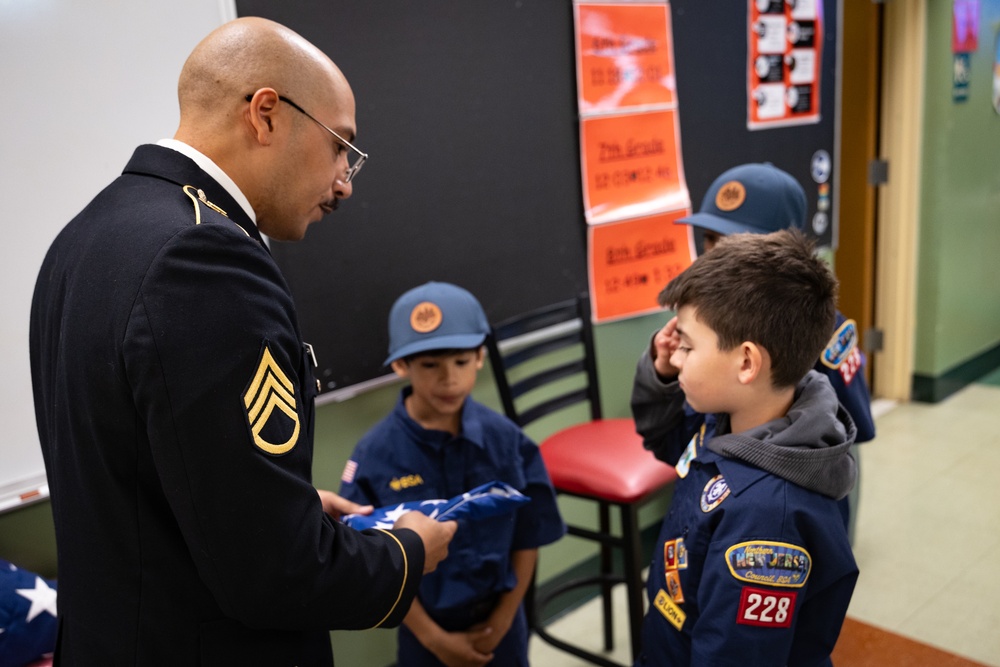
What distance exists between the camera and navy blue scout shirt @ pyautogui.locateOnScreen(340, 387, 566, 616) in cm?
178

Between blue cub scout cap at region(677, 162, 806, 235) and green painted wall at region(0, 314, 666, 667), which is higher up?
blue cub scout cap at region(677, 162, 806, 235)

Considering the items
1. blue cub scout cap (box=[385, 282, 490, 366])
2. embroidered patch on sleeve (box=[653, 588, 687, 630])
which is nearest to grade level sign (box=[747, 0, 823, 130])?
blue cub scout cap (box=[385, 282, 490, 366])

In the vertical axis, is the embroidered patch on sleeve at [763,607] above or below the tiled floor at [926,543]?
above


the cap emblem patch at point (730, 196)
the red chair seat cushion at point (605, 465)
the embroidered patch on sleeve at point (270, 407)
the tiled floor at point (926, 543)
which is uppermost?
the cap emblem patch at point (730, 196)

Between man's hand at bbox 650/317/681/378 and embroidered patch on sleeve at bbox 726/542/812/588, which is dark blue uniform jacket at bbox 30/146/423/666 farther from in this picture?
man's hand at bbox 650/317/681/378

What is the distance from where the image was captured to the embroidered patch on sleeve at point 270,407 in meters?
0.88

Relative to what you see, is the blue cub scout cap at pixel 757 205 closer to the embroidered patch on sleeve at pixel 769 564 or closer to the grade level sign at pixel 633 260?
the grade level sign at pixel 633 260

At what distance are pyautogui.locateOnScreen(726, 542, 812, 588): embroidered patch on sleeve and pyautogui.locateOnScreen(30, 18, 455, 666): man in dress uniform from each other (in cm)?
43

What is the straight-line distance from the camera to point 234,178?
107cm

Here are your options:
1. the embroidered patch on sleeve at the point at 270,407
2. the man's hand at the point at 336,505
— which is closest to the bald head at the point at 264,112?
the embroidered patch on sleeve at the point at 270,407

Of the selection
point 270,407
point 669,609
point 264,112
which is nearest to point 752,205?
point 669,609

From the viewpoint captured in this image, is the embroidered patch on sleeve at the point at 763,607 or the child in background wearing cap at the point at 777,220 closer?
the embroidered patch on sleeve at the point at 763,607

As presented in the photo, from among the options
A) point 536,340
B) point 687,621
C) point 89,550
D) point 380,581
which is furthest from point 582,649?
point 89,550

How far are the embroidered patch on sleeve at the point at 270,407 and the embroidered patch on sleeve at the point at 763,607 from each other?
65 centimetres
